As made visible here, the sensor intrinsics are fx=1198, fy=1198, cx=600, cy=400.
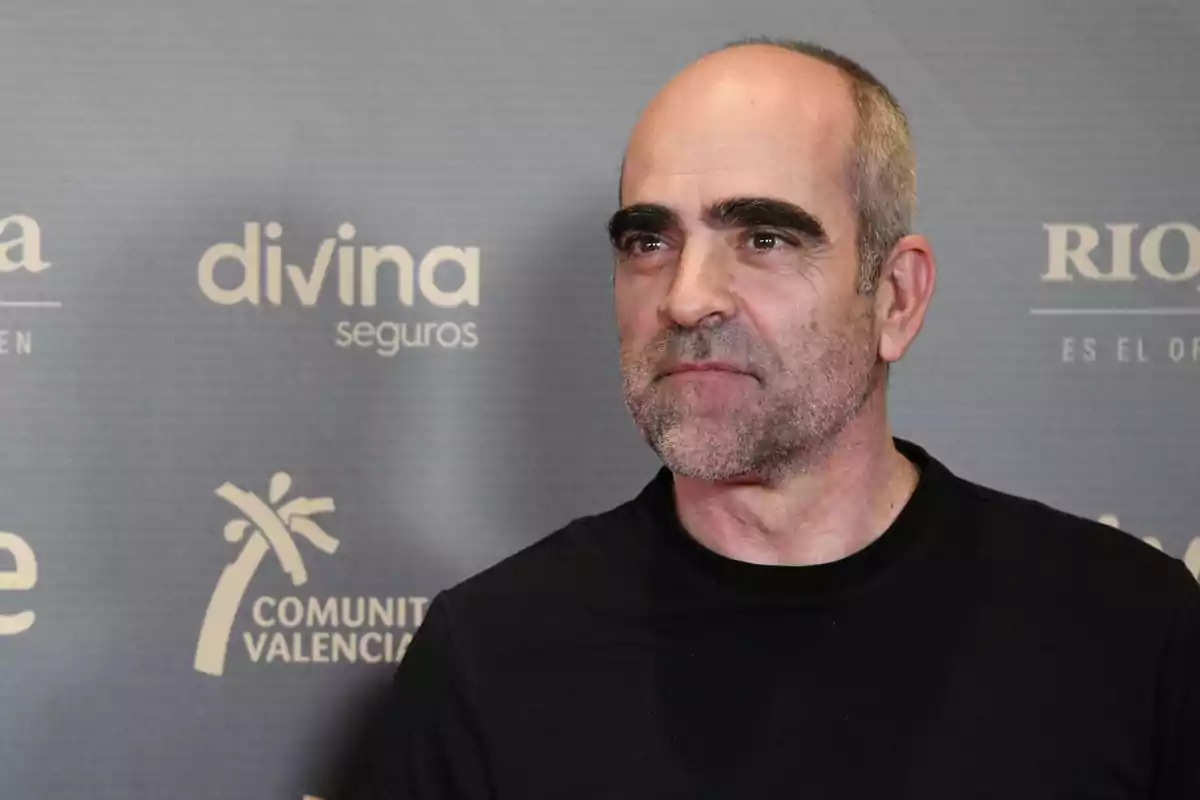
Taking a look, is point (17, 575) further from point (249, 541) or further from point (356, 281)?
point (356, 281)

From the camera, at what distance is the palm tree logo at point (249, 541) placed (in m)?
1.35

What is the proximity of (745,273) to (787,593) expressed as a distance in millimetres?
274

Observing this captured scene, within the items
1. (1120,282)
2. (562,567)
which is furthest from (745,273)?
(1120,282)

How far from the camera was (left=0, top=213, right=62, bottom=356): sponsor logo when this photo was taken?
1.33 meters

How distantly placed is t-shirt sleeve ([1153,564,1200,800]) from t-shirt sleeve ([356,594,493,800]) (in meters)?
0.57

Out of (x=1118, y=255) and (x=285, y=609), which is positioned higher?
(x=1118, y=255)

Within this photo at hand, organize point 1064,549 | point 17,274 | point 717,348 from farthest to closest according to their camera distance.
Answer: point 17,274 < point 1064,549 < point 717,348

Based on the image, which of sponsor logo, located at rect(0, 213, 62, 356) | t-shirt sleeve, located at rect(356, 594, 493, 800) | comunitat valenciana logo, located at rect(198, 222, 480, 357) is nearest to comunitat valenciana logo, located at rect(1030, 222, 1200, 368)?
comunitat valenciana logo, located at rect(198, 222, 480, 357)

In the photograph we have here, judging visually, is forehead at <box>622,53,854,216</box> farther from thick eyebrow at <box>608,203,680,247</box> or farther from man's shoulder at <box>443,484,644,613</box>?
man's shoulder at <box>443,484,644,613</box>

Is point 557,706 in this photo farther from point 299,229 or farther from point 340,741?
point 299,229

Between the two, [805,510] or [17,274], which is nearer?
[805,510]

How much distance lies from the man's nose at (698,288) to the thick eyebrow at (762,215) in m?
0.03

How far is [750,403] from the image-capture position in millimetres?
995

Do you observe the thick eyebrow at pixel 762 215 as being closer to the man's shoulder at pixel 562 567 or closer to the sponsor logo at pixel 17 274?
the man's shoulder at pixel 562 567
